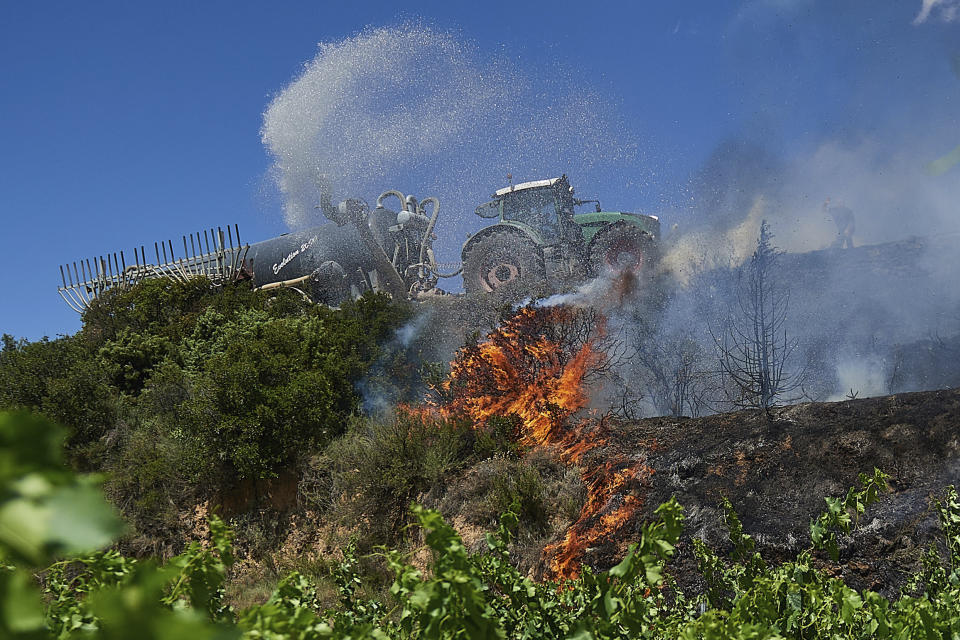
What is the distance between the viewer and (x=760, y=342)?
432 inches

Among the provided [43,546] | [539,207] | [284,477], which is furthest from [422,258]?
[43,546]

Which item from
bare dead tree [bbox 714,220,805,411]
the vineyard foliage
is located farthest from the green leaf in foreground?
bare dead tree [bbox 714,220,805,411]

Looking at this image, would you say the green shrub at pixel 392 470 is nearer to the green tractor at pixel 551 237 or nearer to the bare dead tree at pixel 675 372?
the bare dead tree at pixel 675 372

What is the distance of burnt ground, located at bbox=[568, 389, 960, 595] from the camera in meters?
4.87

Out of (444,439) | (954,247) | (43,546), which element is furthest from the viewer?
(954,247)

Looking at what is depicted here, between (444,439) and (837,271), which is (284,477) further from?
(837,271)

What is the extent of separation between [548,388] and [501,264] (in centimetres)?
1021

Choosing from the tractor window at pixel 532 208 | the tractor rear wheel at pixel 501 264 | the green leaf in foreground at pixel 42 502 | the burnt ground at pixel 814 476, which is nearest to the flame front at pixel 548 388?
the burnt ground at pixel 814 476

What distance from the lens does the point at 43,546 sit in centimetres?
52

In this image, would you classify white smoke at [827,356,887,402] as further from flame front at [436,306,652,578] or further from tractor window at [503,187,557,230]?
tractor window at [503,187,557,230]

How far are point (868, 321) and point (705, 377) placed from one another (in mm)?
2754

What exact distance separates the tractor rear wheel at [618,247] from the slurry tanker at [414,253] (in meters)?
0.03

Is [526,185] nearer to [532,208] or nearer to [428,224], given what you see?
[532,208]

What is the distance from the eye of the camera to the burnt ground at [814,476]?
16.0 feet
